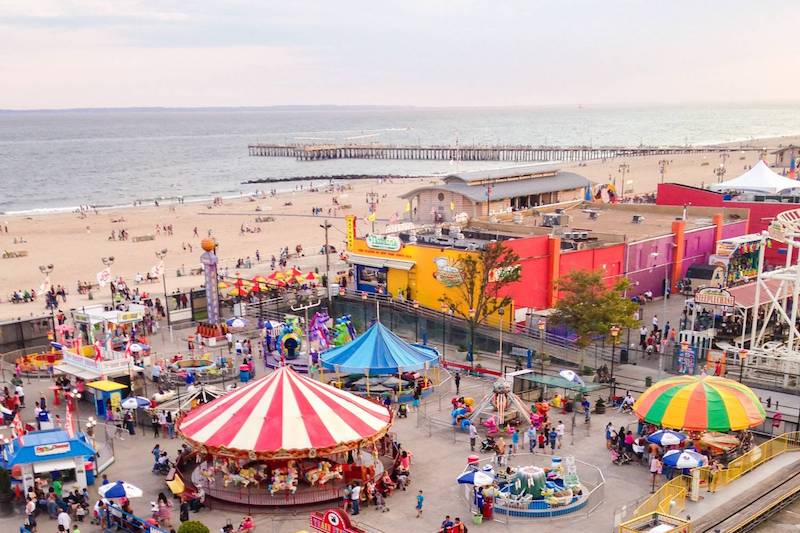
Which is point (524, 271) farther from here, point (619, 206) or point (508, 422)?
point (619, 206)

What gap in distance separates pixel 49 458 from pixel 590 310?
2034 cm

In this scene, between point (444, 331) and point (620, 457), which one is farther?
point (444, 331)

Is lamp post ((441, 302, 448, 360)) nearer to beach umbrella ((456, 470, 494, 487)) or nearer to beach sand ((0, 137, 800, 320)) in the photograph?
Result: beach umbrella ((456, 470, 494, 487))

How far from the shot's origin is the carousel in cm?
2108

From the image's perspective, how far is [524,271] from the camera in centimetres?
3853

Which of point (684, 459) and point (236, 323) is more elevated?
point (684, 459)

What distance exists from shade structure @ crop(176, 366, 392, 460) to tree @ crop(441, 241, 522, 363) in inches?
492

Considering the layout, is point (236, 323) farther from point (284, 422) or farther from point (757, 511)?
point (757, 511)

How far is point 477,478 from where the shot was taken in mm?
20203

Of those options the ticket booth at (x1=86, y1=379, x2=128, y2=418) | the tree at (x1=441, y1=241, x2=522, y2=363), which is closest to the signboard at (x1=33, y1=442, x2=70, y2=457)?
the ticket booth at (x1=86, y1=379, x2=128, y2=418)

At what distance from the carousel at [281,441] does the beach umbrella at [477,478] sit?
9.41 feet

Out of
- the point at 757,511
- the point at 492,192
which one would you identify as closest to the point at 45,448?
the point at 757,511

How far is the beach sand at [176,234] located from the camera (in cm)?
5519

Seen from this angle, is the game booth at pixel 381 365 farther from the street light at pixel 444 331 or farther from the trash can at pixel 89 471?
the trash can at pixel 89 471
